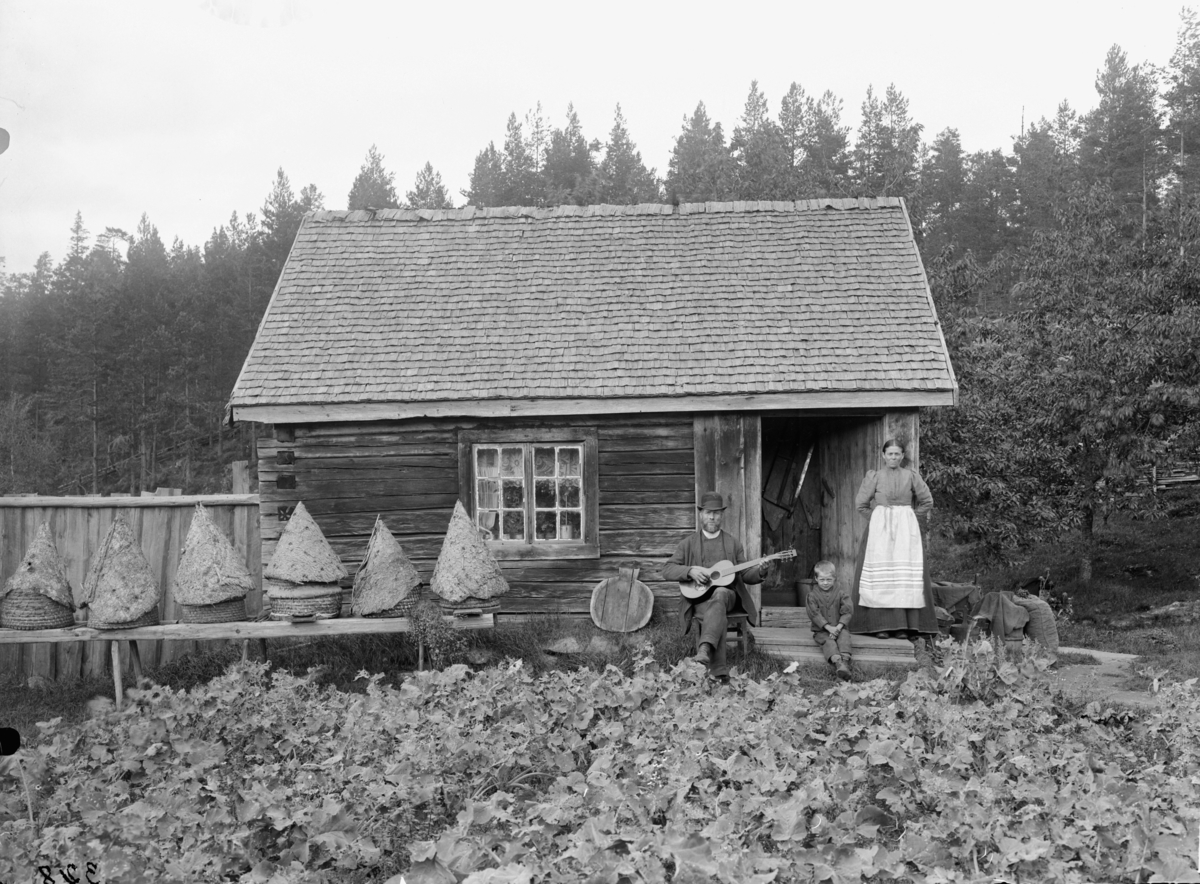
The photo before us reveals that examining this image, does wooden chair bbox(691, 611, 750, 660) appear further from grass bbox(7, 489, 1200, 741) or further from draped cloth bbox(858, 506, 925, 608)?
draped cloth bbox(858, 506, 925, 608)

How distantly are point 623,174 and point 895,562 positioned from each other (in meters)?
37.8

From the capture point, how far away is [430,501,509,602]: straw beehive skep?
322 inches

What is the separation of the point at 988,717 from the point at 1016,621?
336 cm

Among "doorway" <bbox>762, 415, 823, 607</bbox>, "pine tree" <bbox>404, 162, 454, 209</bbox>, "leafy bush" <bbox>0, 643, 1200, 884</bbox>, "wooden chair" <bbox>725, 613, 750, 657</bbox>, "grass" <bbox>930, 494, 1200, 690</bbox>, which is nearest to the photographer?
"leafy bush" <bbox>0, 643, 1200, 884</bbox>

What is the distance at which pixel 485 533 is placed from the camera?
9.77 m

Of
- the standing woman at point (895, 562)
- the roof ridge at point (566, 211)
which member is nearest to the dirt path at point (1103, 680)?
the standing woman at point (895, 562)

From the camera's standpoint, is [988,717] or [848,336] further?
[848,336]

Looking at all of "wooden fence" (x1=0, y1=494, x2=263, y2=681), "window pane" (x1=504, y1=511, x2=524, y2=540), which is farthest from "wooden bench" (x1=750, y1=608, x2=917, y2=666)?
"wooden fence" (x1=0, y1=494, x2=263, y2=681)

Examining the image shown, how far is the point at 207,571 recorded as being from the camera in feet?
26.2

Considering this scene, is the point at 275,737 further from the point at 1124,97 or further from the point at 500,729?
the point at 1124,97

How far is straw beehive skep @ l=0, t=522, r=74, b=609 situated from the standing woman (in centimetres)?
638

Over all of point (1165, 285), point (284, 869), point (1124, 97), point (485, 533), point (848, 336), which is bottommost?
point (284, 869)

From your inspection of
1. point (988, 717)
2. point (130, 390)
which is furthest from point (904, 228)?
point (130, 390)

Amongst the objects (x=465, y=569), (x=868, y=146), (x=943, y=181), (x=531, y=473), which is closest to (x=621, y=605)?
(x=531, y=473)
